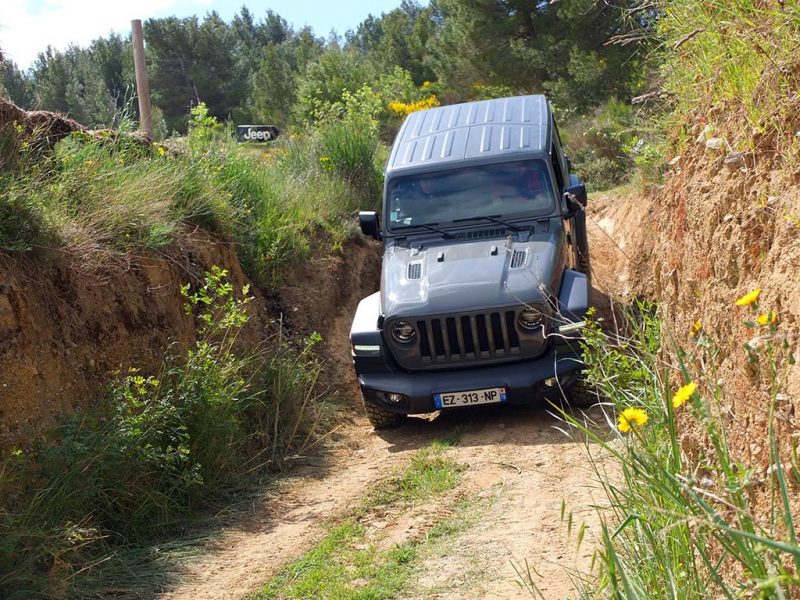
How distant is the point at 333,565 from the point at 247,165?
6.34m

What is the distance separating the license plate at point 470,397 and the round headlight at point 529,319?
51 centimetres

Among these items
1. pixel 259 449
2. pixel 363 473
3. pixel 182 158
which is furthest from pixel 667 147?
pixel 182 158

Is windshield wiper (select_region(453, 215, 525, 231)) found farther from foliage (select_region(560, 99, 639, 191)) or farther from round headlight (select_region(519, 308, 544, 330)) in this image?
foliage (select_region(560, 99, 639, 191))

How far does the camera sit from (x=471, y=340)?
24.8 feet

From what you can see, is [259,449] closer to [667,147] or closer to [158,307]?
[158,307]

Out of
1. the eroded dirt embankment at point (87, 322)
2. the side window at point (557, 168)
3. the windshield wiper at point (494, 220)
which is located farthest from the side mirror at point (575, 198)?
the eroded dirt embankment at point (87, 322)

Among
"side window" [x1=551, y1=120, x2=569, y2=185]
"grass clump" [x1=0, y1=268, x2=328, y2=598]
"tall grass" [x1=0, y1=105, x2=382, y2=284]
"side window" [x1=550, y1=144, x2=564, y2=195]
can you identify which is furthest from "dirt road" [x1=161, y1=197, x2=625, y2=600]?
"side window" [x1=551, y1=120, x2=569, y2=185]

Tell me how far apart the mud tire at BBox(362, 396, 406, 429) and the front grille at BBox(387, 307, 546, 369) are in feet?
2.04

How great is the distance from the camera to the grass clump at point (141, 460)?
512 centimetres

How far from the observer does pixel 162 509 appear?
621cm

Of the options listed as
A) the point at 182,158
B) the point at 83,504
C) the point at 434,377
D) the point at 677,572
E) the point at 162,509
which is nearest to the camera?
the point at 677,572

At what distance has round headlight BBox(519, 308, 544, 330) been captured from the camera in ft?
24.3

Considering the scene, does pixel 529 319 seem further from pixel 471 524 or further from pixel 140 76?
pixel 140 76

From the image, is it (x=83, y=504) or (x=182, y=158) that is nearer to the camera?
(x=83, y=504)
